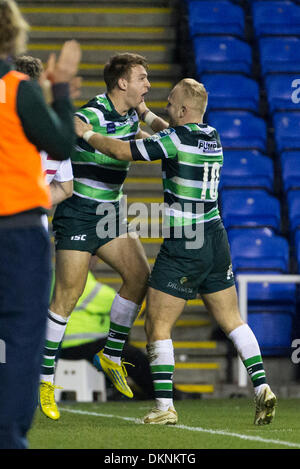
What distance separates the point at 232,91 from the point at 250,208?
1799 millimetres

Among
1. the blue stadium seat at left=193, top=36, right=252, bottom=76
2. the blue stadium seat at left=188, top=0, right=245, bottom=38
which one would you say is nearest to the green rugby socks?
the blue stadium seat at left=193, top=36, right=252, bottom=76

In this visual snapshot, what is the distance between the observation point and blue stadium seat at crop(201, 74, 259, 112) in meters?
10.4

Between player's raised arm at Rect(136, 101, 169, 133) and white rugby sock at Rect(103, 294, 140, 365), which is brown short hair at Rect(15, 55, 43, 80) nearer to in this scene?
player's raised arm at Rect(136, 101, 169, 133)

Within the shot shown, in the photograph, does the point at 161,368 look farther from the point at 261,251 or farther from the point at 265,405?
the point at 261,251

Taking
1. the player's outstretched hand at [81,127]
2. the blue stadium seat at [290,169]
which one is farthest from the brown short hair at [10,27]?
the blue stadium seat at [290,169]

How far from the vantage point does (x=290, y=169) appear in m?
9.53

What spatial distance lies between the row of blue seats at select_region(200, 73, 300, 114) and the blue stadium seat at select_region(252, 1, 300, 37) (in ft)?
3.34

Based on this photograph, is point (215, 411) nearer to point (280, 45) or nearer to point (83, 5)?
point (280, 45)

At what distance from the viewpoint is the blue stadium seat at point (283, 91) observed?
33.9 feet

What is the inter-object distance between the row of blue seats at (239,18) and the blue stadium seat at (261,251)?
10.6ft

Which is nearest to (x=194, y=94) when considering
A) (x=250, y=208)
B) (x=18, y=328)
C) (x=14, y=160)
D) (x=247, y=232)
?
(x=14, y=160)

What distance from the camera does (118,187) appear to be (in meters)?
5.80

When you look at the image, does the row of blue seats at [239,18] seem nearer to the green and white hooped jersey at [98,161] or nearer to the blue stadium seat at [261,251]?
the blue stadium seat at [261,251]
